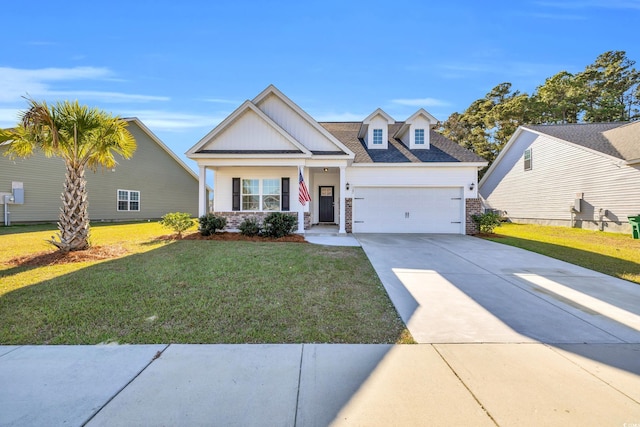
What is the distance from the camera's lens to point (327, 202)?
16.3 meters

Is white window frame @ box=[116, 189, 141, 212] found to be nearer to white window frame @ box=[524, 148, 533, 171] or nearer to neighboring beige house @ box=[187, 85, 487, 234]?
neighboring beige house @ box=[187, 85, 487, 234]

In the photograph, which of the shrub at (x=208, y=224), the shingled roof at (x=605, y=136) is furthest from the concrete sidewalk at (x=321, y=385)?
the shingled roof at (x=605, y=136)

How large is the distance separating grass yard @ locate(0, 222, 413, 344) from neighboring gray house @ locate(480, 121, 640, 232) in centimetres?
1547

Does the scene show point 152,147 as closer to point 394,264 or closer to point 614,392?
point 394,264

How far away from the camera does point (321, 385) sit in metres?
2.52

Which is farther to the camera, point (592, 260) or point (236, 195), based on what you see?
point (236, 195)

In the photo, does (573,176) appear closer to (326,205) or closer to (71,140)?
(326,205)

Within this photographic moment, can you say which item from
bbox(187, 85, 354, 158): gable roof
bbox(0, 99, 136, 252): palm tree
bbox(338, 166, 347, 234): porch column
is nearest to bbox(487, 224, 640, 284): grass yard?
bbox(338, 166, 347, 234): porch column

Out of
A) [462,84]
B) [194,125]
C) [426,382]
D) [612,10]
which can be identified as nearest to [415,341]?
[426,382]

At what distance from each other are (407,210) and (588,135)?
47.1ft

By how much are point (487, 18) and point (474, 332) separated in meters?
12.5

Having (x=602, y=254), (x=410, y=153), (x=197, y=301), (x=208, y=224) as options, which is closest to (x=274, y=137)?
(x=208, y=224)

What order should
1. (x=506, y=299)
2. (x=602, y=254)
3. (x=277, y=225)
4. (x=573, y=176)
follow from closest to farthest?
(x=506, y=299), (x=602, y=254), (x=277, y=225), (x=573, y=176)

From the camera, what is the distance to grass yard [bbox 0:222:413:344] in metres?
3.48
